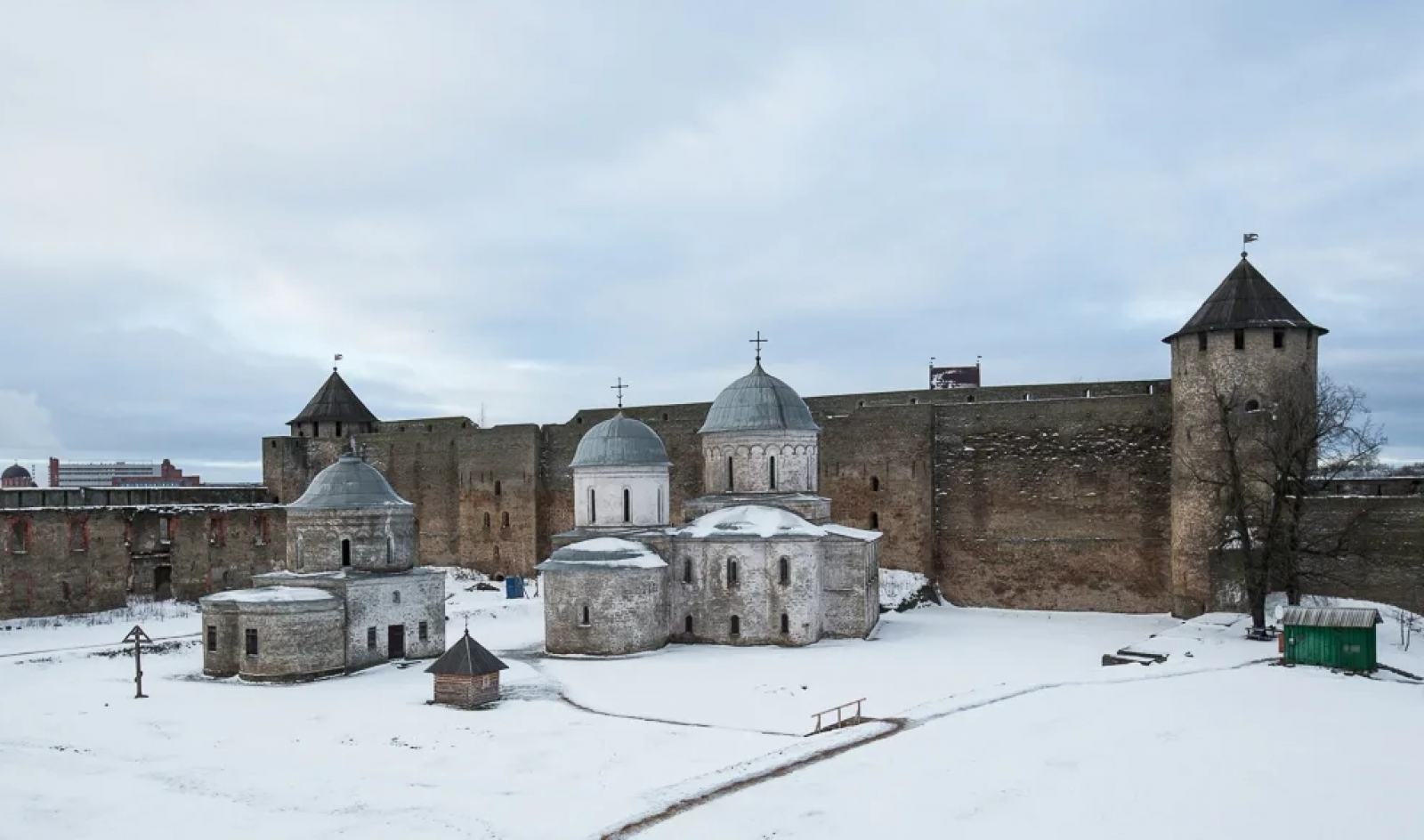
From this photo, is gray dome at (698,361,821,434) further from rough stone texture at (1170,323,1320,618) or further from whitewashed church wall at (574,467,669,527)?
rough stone texture at (1170,323,1320,618)

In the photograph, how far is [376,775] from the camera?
44.4ft

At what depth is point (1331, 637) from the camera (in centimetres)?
1808

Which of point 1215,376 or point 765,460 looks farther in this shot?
point 765,460

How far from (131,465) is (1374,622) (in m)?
101

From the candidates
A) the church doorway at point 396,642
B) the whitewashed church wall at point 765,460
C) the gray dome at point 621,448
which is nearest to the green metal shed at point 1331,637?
the whitewashed church wall at point 765,460

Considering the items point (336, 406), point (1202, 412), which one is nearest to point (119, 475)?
point (336, 406)

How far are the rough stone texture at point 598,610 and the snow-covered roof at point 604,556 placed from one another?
15 centimetres

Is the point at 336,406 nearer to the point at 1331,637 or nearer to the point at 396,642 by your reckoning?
the point at 396,642

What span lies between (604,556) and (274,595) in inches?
254

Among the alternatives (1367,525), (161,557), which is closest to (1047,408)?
(1367,525)

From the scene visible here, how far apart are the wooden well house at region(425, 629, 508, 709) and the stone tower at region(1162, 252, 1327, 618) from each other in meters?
15.7

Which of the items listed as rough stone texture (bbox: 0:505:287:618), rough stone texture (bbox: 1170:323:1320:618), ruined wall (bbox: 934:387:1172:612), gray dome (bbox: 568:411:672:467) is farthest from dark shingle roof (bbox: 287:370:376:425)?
rough stone texture (bbox: 1170:323:1320:618)

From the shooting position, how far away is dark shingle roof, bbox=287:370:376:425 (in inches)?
1512

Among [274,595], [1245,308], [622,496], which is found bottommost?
[274,595]
